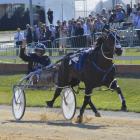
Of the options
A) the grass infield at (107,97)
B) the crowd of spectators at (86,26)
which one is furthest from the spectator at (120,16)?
the grass infield at (107,97)

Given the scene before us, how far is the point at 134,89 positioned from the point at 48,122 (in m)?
6.35

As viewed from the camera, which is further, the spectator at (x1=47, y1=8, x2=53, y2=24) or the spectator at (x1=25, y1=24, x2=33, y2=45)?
the spectator at (x1=47, y1=8, x2=53, y2=24)

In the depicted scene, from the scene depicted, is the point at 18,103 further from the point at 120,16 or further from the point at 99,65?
the point at 120,16

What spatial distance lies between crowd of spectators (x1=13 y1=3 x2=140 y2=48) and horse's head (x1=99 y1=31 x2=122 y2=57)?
1099 centimetres

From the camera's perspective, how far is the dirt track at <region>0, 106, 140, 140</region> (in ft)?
34.1

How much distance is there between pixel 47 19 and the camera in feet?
108

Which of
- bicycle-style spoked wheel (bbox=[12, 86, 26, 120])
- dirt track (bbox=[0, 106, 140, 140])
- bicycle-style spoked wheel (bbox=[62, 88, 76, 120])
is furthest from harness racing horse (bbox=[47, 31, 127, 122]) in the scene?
bicycle-style spoked wheel (bbox=[12, 86, 26, 120])

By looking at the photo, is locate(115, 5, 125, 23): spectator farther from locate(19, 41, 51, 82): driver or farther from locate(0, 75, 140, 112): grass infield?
locate(19, 41, 51, 82): driver

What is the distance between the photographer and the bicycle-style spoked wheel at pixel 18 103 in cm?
1450

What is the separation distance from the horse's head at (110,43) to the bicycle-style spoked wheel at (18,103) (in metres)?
2.56

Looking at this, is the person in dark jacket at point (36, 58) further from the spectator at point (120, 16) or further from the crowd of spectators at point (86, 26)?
the spectator at point (120, 16)

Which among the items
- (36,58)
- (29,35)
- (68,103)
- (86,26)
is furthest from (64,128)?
(29,35)

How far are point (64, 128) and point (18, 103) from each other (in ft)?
10.0

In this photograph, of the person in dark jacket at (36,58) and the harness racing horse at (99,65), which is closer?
the harness racing horse at (99,65)
